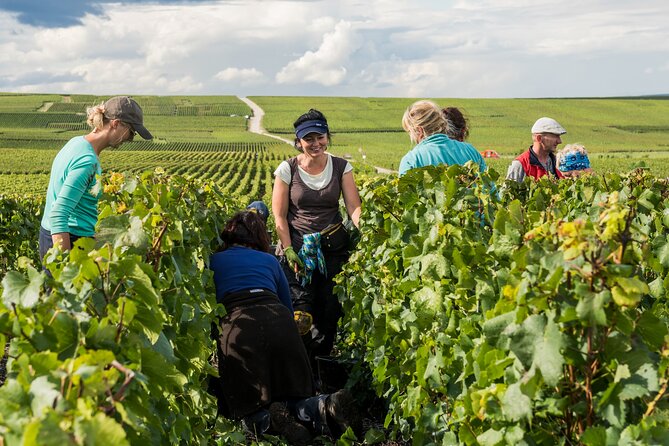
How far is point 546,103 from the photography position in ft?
377

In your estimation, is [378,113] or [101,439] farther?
[378,113]

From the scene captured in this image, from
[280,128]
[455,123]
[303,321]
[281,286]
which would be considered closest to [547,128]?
[455,123]

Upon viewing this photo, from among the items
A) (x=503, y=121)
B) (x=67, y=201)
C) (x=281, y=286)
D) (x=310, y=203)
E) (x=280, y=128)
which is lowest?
(x=281, y=286)

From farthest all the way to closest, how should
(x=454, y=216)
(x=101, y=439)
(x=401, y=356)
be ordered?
(x=401, y=356), (x=454, y=216), (x=101, y=439)

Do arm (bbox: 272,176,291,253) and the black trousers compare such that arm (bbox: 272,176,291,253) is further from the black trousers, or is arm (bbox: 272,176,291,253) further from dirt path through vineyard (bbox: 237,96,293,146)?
dirt path through vineyard (bbox: 237,96,293,146)

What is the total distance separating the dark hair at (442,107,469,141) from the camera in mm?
4909

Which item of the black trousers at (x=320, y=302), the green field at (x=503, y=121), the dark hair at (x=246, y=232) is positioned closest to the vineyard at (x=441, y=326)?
the dark hair at (x=246, y=232)

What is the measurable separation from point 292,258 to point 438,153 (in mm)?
1271

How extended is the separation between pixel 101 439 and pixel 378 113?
109 metres

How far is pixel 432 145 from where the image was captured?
4457 millimetres

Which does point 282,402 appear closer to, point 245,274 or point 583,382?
point 245,274

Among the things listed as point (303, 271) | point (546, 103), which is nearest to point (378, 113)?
point (546, 103)

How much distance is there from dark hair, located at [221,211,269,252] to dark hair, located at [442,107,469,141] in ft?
4.66

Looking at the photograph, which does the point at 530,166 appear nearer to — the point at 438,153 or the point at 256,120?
the point at 438,153
